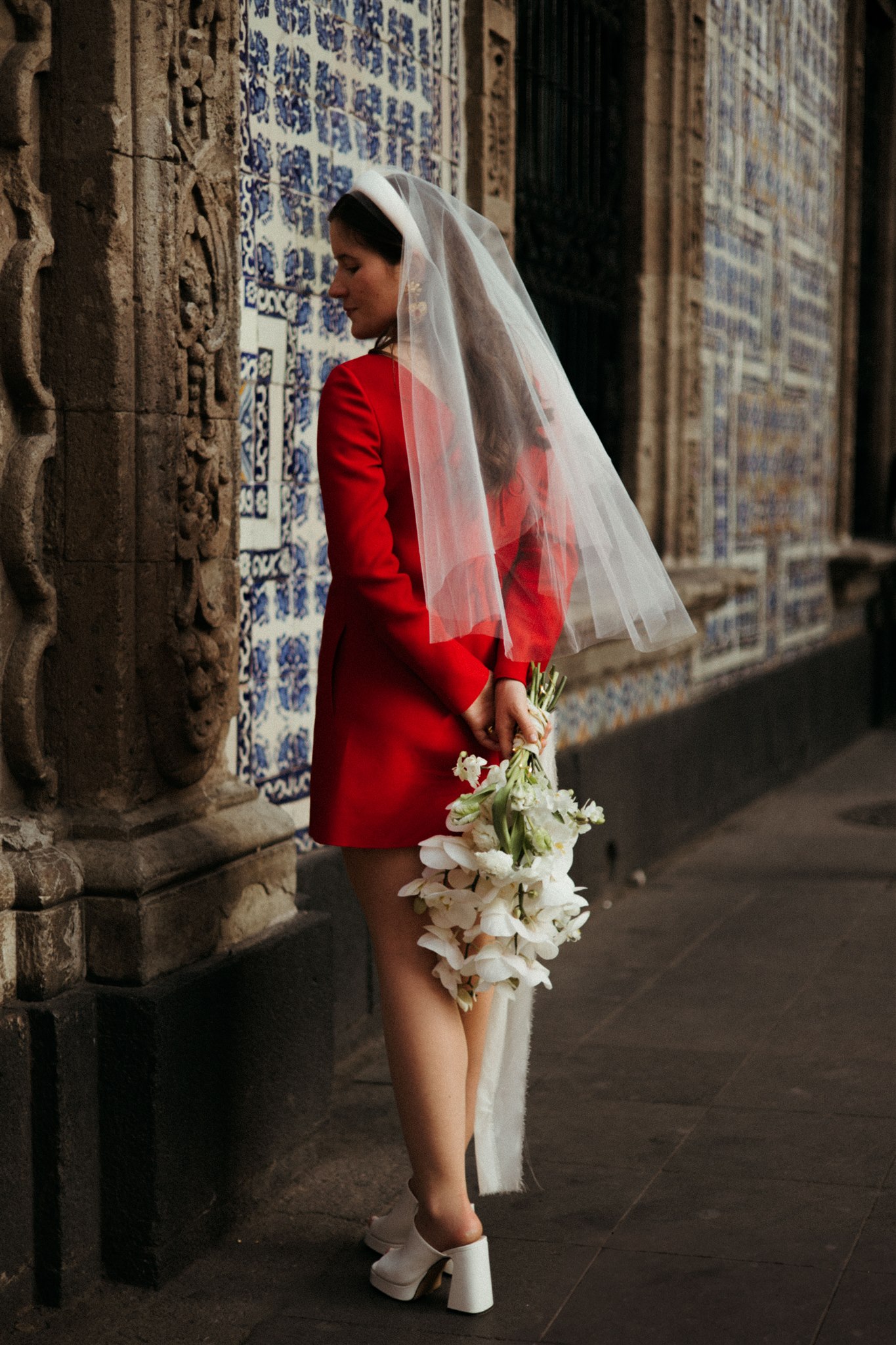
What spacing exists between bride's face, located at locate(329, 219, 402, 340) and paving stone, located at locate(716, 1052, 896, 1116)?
2.24 meters

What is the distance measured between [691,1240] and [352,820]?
114cm

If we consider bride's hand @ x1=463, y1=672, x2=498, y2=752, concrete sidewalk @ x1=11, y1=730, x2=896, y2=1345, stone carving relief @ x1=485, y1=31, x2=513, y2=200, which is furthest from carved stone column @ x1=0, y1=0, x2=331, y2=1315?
stone carving relief @ x1=485, y1=31, x2=513, y2=200

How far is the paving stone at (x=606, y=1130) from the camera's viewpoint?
393 cm

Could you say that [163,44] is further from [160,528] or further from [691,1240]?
[691,1240]

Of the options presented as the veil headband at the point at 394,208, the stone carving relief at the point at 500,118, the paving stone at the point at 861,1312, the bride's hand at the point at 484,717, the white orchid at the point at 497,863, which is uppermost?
the stone carving relief at the point at 500,118

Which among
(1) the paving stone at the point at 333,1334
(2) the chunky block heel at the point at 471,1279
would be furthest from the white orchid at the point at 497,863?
(1) the paving stone at the point at 333,1334

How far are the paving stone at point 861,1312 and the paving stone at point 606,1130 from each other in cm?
71

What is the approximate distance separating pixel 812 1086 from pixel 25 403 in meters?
2.60

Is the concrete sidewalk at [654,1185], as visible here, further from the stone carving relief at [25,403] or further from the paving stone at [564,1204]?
the stone carving relief at [25,403]

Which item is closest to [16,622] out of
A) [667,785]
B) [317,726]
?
[317,726]

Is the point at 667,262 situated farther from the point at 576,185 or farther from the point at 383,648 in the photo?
the point at 383,648

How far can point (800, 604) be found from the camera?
33.3ft

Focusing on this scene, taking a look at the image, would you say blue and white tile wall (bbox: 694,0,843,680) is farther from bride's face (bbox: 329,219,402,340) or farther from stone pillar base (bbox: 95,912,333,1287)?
bride's face (bbox: 329,219,402,340)

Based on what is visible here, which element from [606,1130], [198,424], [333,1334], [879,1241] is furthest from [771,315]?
[333,1334]
